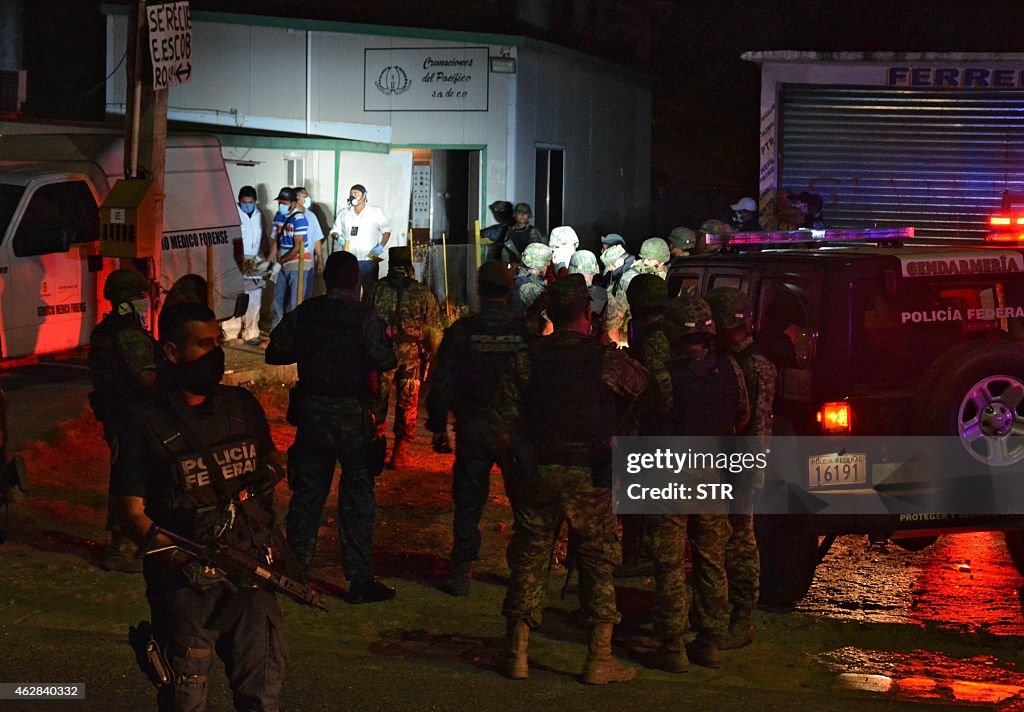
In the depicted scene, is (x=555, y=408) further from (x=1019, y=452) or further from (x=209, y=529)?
(x=1019, y=452)

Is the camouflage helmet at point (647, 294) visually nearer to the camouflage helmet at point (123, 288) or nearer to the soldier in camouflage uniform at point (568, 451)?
the soldier in camouflage uniform at point (568, 451)

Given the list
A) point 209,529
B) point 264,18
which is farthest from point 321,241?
point 209,529

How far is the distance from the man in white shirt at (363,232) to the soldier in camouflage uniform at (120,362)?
10.5 meters

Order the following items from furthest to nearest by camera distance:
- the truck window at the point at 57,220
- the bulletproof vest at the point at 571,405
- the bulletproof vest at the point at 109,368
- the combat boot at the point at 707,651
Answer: the truck window at the point at 57,220 < the bulletproof vest at the point at 109,368 < the combat boot at the point at 707,651 < the bulletproof vest at the point at 571,405

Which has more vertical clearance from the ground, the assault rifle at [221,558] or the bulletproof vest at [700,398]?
the bulletproof vest at [700,398]

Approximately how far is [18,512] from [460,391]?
347 centimetres

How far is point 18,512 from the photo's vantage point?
31.3ft

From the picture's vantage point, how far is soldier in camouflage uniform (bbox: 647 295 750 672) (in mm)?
6602

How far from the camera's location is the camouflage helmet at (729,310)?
685cm

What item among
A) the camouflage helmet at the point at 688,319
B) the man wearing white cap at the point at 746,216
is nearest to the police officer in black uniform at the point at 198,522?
the camouflage helmet at the point at 688,319

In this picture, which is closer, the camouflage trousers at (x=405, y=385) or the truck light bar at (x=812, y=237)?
the truck light bar at (x=812, y=237)

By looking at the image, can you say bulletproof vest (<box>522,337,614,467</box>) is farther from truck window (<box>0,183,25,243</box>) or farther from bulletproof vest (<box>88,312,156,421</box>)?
truck window (<box>0,183,25,243</box>)

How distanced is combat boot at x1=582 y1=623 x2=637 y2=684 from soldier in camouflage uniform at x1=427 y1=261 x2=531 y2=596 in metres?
1.57

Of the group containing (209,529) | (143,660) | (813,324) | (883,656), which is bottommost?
(883,656)
